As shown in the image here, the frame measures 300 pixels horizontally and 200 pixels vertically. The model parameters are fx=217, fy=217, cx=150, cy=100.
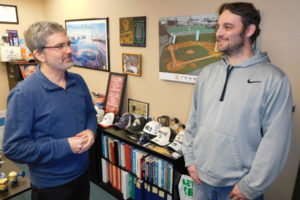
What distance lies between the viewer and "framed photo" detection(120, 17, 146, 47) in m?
2.19

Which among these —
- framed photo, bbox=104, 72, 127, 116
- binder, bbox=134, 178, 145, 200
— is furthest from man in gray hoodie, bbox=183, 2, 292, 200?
framed photo, bbox=104, 72, 127, 116

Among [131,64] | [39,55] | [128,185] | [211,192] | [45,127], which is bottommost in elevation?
[128,185]

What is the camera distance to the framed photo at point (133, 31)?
2.19 m

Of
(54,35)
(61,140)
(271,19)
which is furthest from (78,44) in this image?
(271,19)

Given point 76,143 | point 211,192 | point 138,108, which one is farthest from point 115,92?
point 211,192

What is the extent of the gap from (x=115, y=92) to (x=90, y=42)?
30.7 inches

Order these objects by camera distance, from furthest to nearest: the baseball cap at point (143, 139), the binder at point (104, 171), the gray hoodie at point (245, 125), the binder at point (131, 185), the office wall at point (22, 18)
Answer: the office wall at point (22, 18), the binder at point (104, 171), the binder at point (131, 185), the baseball cap at point (143, 139), the gray hoodie at point (245, 125)

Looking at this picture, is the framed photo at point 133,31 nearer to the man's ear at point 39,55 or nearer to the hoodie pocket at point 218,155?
the man's ear at point 39,55

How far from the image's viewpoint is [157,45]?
2121mm

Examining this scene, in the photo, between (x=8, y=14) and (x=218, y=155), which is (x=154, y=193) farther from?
(x=8, y=14)

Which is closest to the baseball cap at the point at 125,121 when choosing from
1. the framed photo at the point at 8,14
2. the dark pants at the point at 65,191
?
the dark pants at the point at 65,191

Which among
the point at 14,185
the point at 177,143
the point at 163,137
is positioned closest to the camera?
the point at 14,185

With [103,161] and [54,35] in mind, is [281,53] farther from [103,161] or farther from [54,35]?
[103,161]

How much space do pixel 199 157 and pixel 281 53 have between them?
91 cm
